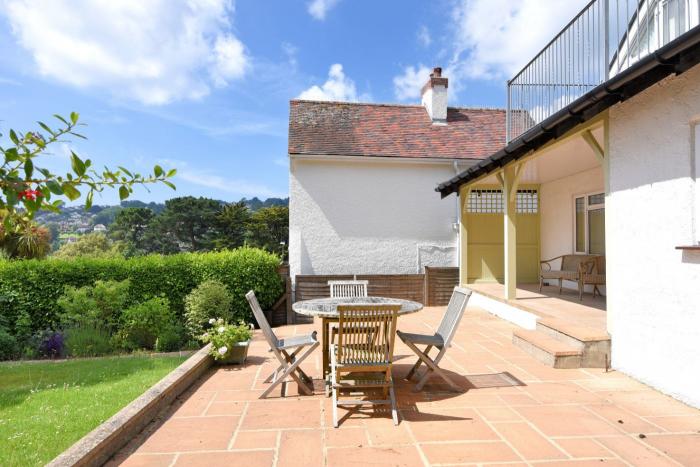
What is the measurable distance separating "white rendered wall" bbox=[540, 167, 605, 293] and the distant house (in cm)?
239

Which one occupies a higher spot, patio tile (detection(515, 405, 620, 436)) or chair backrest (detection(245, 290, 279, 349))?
chair backrest (detection(245, 290, 279, 349))

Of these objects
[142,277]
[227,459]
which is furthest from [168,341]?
[227,459]

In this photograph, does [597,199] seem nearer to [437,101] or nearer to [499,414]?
[437,101]

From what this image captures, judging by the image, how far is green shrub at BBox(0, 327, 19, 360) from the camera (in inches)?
332

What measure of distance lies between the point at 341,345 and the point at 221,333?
8.32ft

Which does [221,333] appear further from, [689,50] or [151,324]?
[689,50]

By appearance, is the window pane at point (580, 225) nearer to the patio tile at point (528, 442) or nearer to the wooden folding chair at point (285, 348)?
the patio tile at point (528, 442)

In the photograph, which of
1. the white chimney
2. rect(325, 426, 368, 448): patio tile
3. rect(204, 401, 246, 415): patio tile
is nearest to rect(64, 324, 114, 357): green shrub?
rect(204, 401, 246, 415): patio tile

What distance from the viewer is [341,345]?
13.6ft

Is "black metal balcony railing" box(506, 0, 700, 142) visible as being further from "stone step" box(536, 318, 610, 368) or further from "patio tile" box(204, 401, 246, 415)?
"patio tile" box(204, 401, 246, 415)

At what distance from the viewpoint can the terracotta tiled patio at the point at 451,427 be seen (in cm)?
329

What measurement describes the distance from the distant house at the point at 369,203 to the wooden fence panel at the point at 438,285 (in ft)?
3.85

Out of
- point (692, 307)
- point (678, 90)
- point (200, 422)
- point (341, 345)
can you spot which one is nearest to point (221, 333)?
point (200, 422)

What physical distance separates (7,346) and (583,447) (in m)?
9.87
